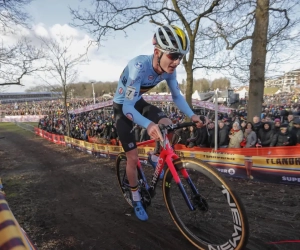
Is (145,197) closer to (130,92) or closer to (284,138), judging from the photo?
(130,92)

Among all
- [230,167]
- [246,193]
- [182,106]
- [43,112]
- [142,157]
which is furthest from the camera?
[43,112]

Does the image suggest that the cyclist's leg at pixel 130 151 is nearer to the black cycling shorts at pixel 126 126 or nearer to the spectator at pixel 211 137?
the black cycling shorts at pixel 126 126

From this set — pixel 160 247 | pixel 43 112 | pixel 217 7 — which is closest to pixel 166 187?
pixel 160 247

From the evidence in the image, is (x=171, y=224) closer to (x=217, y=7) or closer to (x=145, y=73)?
(x=145, y=73)

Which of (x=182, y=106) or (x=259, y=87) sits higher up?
(x=259, y=87)

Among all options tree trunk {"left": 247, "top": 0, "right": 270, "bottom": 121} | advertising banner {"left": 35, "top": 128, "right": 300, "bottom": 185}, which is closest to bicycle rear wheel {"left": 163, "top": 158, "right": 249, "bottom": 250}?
advertising banner {"left": 35, "top": 128, "right": 300, "bottom": 185}

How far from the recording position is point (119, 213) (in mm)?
3988

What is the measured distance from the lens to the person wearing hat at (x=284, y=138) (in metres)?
7.18

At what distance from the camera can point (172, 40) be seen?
2686mm

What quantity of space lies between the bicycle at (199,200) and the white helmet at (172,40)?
904 mm

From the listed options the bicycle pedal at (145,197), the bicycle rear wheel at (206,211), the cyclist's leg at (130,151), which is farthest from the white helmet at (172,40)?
the bicycle pedal at (145,197)

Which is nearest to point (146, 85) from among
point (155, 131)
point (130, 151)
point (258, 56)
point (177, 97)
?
point (177, 97)

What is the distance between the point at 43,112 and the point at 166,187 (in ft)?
168

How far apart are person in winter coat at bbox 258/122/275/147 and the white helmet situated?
6341 millimetres
